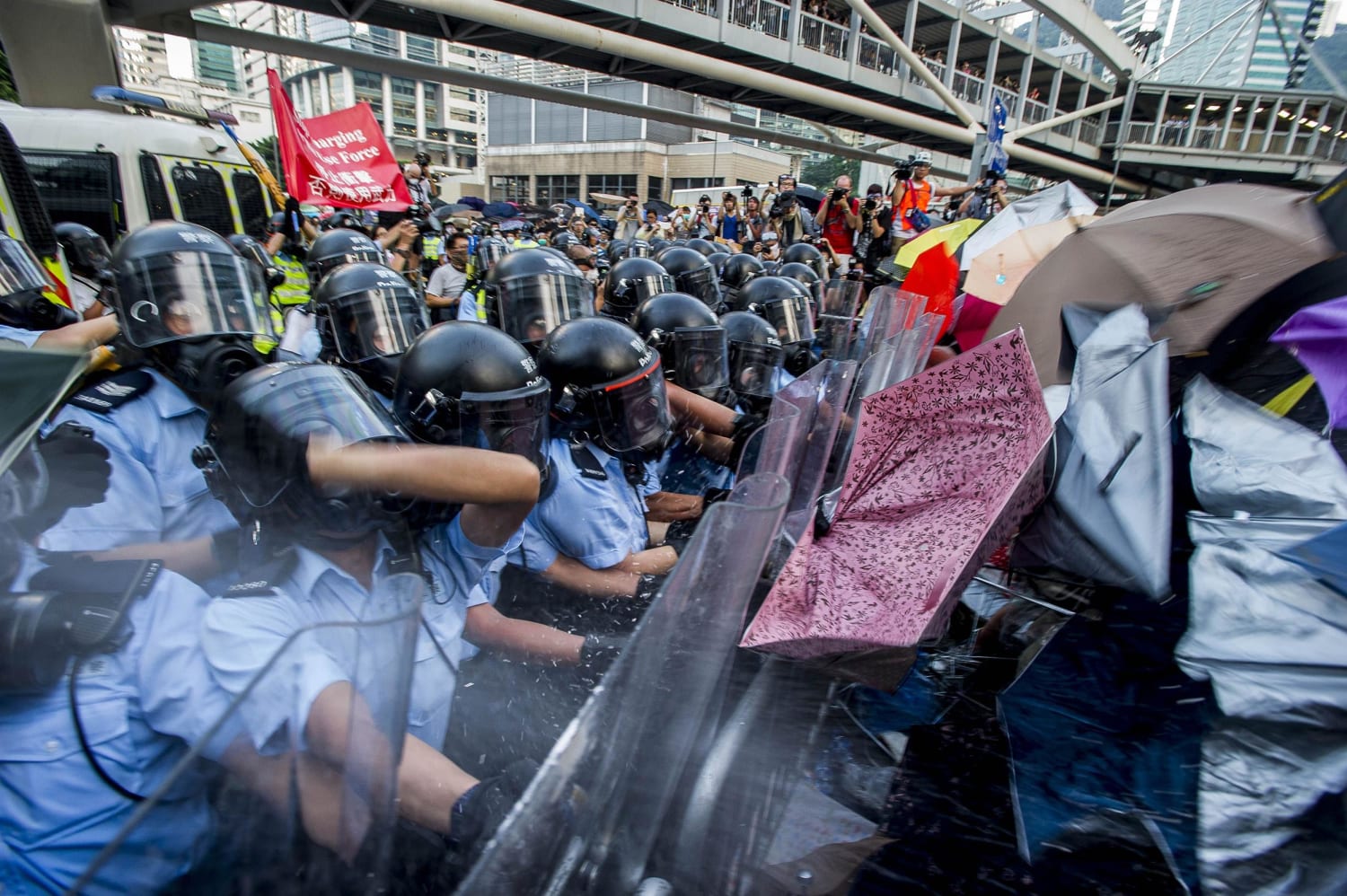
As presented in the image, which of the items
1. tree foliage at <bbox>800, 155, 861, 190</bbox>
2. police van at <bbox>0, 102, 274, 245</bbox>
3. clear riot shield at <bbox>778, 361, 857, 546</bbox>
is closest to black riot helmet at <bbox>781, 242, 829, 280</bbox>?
clear riot shield at <bbox>778, 361, 857, 546</bbox>

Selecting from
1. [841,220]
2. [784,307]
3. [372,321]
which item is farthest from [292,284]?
[841,220]

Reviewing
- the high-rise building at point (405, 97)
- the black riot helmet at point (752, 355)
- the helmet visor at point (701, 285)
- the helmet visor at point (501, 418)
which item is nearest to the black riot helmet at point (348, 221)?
the helmet visor at point (701, 285)

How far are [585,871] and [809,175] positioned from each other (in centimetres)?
5056

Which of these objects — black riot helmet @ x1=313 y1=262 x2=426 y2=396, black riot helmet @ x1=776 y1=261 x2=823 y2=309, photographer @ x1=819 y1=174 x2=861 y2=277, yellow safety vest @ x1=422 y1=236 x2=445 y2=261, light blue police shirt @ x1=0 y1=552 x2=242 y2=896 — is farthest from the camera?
yellow safety vest @ x1=422 y1=236 x2=445 y2=261

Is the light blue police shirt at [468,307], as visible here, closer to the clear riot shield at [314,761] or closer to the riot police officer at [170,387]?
the riot police officer at [170,387]

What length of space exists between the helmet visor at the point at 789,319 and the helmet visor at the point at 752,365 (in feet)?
2.20

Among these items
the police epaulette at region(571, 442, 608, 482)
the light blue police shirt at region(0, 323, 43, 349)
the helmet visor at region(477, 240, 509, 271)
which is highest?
the helmet visor at region(477, 240, 509, 271)

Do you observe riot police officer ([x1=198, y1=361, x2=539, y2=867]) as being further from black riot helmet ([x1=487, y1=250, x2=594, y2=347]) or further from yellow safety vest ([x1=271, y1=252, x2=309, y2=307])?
yellow safety vest ([x1=271, y1=252, x2=309, y2=307])

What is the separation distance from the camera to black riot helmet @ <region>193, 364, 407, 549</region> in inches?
57.8

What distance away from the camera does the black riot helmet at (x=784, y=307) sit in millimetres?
4543

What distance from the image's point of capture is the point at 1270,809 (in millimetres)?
1246

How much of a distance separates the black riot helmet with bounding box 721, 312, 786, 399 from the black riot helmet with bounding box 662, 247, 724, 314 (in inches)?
55.8

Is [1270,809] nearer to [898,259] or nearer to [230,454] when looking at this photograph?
[230,454]

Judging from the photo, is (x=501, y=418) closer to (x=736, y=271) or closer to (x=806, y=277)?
(x=806, y=277)
